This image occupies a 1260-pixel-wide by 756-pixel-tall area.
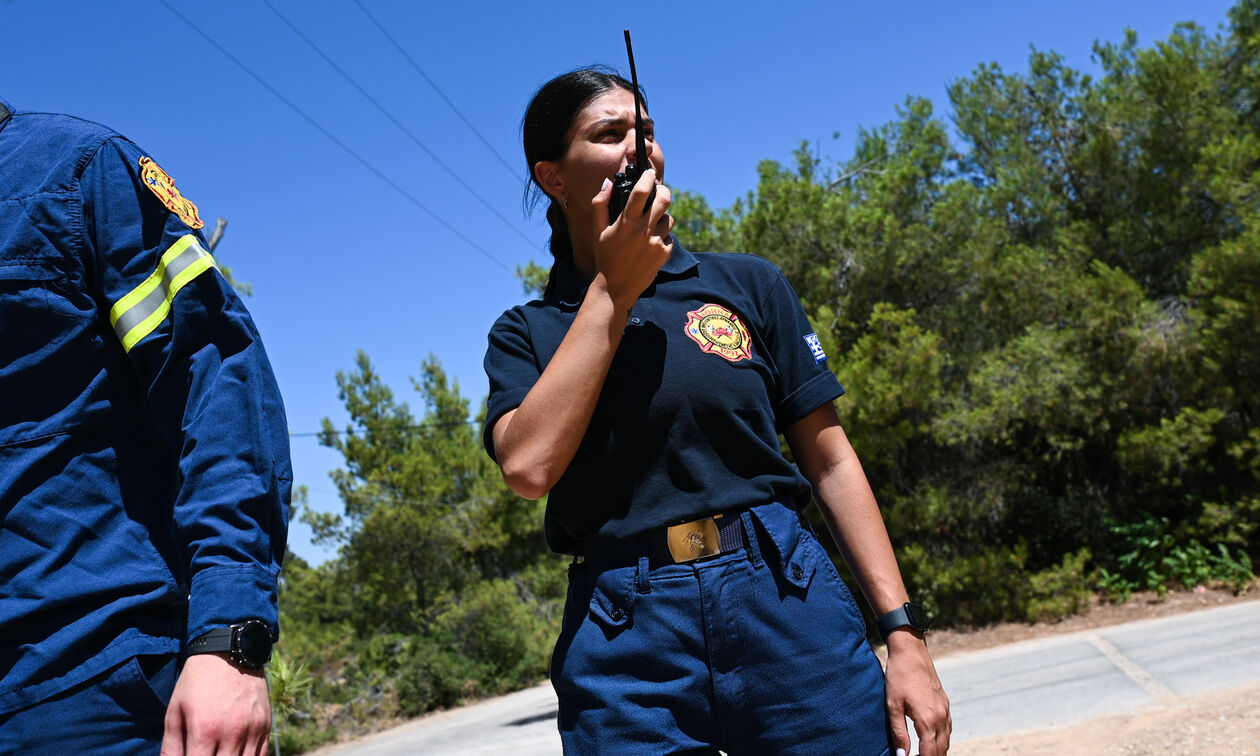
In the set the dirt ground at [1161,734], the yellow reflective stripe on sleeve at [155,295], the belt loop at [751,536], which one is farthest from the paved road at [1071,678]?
the yellow reflective stripe on sleeve at [155,295]

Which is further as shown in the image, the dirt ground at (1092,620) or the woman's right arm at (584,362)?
the dirt ground at (1092,620)

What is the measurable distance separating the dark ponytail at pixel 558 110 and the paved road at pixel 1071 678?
19.2 feet

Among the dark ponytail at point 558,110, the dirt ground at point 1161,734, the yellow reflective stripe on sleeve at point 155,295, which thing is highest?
the dark ponytail at point 558,110

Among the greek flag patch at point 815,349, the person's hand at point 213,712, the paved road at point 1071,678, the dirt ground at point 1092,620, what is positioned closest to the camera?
the person's hand at point 213,712

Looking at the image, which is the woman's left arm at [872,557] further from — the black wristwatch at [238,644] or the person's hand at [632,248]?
the black wristwatch at [238,644]

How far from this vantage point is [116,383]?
1.44 metres

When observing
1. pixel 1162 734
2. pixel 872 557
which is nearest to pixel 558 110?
pixel 872 557

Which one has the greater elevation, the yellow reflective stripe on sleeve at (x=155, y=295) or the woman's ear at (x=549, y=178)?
the woman's ear at (x=549, y=178)

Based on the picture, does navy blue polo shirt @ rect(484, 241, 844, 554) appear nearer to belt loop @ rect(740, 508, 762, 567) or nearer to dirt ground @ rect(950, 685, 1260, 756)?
belt loop @ rect(740, 508, 762, 567)

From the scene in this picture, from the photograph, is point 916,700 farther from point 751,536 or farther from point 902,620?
point 751,536

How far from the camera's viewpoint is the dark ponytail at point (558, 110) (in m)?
2.06

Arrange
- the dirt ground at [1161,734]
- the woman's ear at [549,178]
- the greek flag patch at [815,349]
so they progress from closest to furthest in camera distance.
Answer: the greek flag patch at [815,349] < the woman's ear at [549,178] < the dirt ground at [1161,734]

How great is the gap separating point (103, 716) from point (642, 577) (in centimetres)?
83

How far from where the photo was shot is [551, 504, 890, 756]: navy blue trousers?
1.66 metres
